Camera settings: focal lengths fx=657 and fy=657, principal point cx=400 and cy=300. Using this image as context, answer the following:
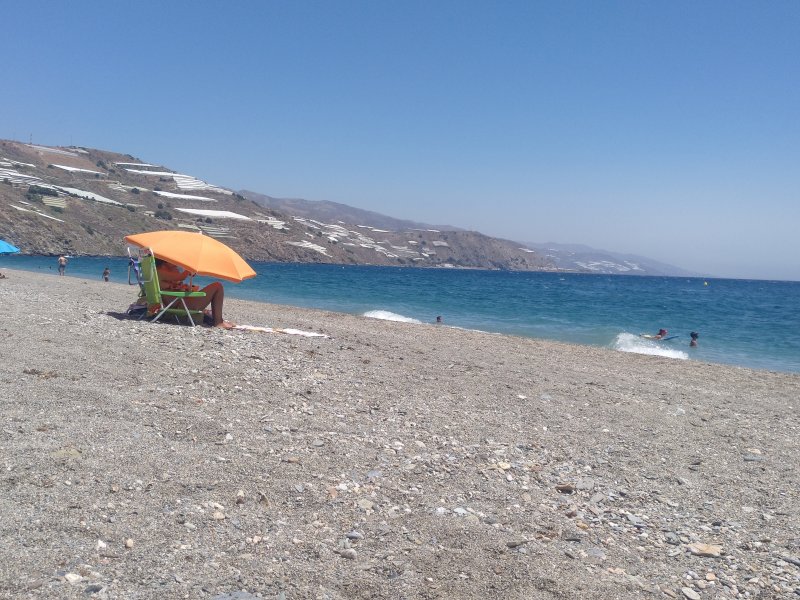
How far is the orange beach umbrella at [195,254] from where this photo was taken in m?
11.9

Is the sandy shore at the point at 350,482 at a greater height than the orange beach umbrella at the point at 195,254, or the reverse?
the orange beach umbrella at the point at 195,254

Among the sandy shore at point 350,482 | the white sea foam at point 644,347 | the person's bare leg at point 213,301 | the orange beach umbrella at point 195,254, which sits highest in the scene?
the orange beach umbrella at point 195,254

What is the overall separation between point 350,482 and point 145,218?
10424cm

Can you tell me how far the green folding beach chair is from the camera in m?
12.1

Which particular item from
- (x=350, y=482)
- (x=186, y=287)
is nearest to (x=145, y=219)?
(x=186, y=287)

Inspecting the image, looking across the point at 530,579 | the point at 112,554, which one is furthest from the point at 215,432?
the point at 530,579

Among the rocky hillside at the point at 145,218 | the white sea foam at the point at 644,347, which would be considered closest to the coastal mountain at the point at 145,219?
the rocky hillside at the point at 145,218

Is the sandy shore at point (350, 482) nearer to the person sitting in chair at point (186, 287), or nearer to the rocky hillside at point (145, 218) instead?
the person sitting in chair at point (186, 287)

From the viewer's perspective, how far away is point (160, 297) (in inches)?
481

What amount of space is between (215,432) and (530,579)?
340 centimetres

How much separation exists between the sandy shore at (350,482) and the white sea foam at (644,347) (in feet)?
47.6

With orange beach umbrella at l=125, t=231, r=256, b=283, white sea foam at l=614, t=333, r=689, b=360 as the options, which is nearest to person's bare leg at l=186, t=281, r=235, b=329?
orange beach umbrella at l=125, t=231, r=256, b=283

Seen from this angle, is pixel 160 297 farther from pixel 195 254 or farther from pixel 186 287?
pixel 195 254

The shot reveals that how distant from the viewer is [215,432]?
255 inches
